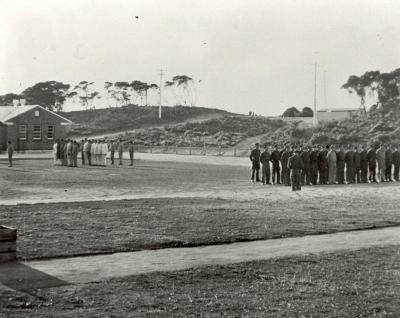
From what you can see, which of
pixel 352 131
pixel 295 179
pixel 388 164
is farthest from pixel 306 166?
pixel 352 131

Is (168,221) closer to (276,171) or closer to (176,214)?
(176,214)

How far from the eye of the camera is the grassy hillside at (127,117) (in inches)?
3809

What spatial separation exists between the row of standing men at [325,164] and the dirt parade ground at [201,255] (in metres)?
4.88

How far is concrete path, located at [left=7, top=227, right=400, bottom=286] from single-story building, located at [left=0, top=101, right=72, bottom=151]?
149 feet

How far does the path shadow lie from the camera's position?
25.4ft

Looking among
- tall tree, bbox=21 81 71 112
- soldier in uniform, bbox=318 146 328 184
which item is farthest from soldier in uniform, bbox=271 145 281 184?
tall tree, bbox=21 81 71 112

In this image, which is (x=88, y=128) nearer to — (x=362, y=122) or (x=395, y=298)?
(x=362, y=122)

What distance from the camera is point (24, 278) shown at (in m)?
8.14

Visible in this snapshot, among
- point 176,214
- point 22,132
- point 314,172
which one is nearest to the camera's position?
point 176,214

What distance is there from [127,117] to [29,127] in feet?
169

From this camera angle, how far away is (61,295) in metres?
7.32

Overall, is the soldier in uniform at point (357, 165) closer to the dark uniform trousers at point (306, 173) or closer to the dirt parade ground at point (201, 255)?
the dark uniform trousers at point (306, 173)

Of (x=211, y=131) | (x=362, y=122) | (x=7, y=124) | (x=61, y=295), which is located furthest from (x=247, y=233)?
(x=211, y=131)

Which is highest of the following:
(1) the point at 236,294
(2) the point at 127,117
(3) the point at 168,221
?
(2) the point at 127,117
